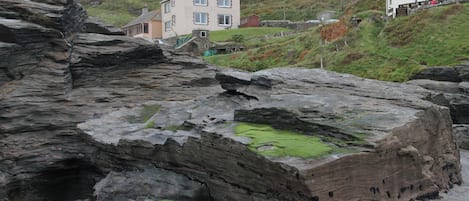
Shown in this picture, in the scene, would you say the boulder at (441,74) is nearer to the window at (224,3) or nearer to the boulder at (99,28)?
the boulder at (99,28)

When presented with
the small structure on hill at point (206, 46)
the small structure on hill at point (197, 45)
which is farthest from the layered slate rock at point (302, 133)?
the small structure on hill at point (197, 45)

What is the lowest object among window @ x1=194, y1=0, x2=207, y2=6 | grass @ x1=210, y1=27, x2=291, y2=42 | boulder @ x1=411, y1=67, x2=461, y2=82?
boulder @ x1=411, y1=67, x2=461, y2=82

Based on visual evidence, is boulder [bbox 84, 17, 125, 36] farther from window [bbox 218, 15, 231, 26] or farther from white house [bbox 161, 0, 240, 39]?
window [bbox 218, 15, 231, 26]

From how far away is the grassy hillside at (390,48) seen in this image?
49.5m

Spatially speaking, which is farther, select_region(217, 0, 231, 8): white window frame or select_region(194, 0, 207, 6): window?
select_region(217, 0, 231, 8): white window frame

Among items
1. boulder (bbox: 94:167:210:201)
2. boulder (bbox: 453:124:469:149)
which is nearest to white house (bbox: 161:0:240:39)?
boulder (bbox: 453:124:469:149)

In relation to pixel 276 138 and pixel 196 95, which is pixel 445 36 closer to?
pixel 196 95

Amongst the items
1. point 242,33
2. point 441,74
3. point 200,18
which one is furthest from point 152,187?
point 200,18

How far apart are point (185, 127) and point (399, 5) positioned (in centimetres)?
5498

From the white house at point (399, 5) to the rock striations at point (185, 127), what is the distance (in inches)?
1511

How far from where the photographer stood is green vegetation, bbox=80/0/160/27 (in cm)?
14643

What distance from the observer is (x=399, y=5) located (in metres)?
68.0

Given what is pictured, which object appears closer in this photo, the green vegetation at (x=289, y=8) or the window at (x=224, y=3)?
the window at (x=224, y=3)

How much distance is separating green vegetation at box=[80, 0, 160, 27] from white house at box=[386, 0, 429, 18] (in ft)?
283
